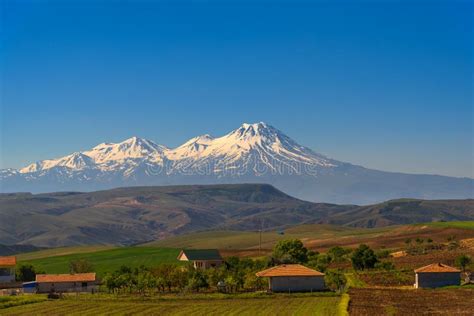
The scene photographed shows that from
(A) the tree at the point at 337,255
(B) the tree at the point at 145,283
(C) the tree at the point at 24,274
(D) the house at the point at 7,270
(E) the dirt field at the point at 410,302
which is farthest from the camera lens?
(A) the tree at the point at 337,255

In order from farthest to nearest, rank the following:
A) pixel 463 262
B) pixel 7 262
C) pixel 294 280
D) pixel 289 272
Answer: pixel 7 262 → pixel 463 262 → pixel 289 272 → pixel 294 280

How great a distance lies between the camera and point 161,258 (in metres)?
166

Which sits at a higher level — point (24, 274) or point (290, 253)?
point (290, 253)

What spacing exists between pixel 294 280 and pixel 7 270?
46.1 meters

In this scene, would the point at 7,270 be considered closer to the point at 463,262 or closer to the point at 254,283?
the point at 254,283

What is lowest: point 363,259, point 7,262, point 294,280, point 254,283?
point 254,283

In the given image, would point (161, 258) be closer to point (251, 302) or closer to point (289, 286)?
point (289, 286)

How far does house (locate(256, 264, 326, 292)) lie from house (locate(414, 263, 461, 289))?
456 inches

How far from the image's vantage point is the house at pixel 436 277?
9256 centimetres

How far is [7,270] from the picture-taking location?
11444 cm

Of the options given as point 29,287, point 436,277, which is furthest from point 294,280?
point 29,287

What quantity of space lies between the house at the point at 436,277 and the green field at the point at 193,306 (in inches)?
602

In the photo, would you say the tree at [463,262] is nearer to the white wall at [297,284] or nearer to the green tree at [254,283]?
the white wall at [297,284]

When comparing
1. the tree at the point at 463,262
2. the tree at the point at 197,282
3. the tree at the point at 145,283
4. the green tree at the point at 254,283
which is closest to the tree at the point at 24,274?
the tree at the point at 145,283
